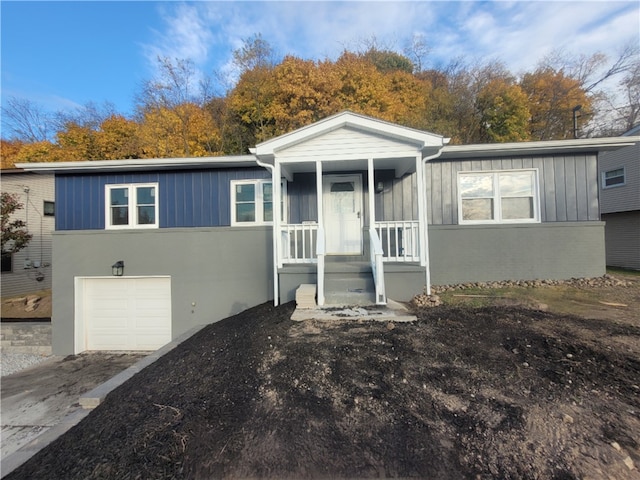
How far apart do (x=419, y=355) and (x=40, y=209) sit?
16294 millimetres

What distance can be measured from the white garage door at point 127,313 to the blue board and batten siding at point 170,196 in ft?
5.26

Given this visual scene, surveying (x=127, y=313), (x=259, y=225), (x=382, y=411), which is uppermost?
(x=259, y=225)

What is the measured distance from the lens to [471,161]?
7.56 meters

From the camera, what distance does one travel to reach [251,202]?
796 centimetres

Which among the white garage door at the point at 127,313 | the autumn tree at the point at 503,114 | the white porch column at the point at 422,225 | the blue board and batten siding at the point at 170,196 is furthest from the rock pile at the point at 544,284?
the autumn tree at the point at 503,114

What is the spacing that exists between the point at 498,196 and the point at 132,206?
30.6ft

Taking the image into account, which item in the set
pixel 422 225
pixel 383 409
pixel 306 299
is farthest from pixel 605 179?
pixel 383 409

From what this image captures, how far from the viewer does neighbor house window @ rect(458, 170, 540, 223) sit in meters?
7.49

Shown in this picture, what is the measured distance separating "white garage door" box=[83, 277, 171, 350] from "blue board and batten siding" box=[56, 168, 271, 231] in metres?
1.60

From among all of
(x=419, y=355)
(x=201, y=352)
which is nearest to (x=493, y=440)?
(x=419, y=355)

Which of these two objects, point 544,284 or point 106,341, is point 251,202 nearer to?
point 106,341

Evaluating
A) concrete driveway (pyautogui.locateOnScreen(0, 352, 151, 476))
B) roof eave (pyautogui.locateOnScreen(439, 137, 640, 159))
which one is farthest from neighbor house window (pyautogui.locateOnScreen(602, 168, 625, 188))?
concrete driveway (pyautogui.locateOnScreen(0, 352, 151, 476))

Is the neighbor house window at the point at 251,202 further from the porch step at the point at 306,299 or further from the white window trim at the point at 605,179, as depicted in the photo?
the white window trim at the point at 605,179

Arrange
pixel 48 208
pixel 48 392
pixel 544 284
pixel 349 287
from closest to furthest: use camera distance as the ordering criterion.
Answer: pixel 349 287, pixel 48 392, pixel 544 284, pixel 48 208
